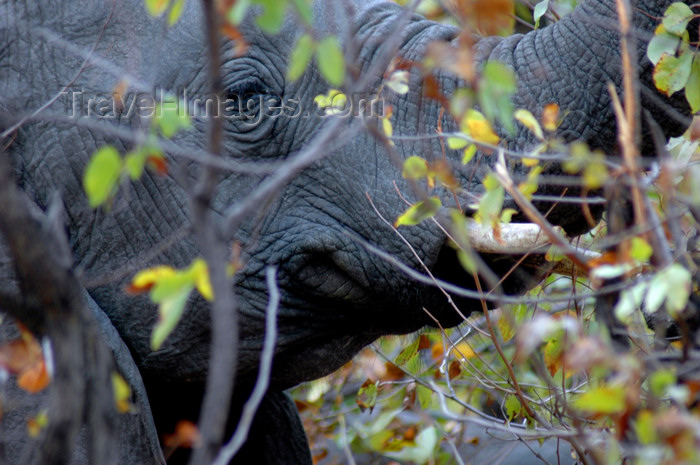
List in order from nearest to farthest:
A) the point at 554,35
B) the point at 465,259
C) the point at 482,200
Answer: the point at 465,259, the point at 482,200, the point at 554,35

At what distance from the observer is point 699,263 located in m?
1.60

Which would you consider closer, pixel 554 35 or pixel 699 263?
pixel 699 263

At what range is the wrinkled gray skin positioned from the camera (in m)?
2.19

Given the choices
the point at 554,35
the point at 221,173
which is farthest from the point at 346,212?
the point at 554,35

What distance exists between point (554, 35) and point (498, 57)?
0.13 m

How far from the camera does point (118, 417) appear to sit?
2.01m

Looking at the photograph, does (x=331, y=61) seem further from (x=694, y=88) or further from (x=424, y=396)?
(x=424, y=396)

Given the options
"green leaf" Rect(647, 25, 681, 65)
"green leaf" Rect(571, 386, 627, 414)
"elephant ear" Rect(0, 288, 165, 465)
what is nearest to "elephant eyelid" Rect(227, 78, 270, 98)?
"elephant ear" Rect(0, 288, 165, 465)

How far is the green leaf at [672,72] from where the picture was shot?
1859 mm

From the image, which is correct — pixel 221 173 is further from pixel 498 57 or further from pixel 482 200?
pixel 482 200

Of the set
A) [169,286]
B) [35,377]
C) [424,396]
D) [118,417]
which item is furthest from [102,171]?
[424,396]

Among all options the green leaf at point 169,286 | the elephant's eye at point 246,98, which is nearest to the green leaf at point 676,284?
the green leaf at point 169,286

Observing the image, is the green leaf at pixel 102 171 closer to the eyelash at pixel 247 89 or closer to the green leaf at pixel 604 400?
the green leaf at pixel 604 400

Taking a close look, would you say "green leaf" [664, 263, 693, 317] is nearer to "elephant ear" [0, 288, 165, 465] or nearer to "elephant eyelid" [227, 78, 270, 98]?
"elephant ear" [0, 288, 165, 465]
